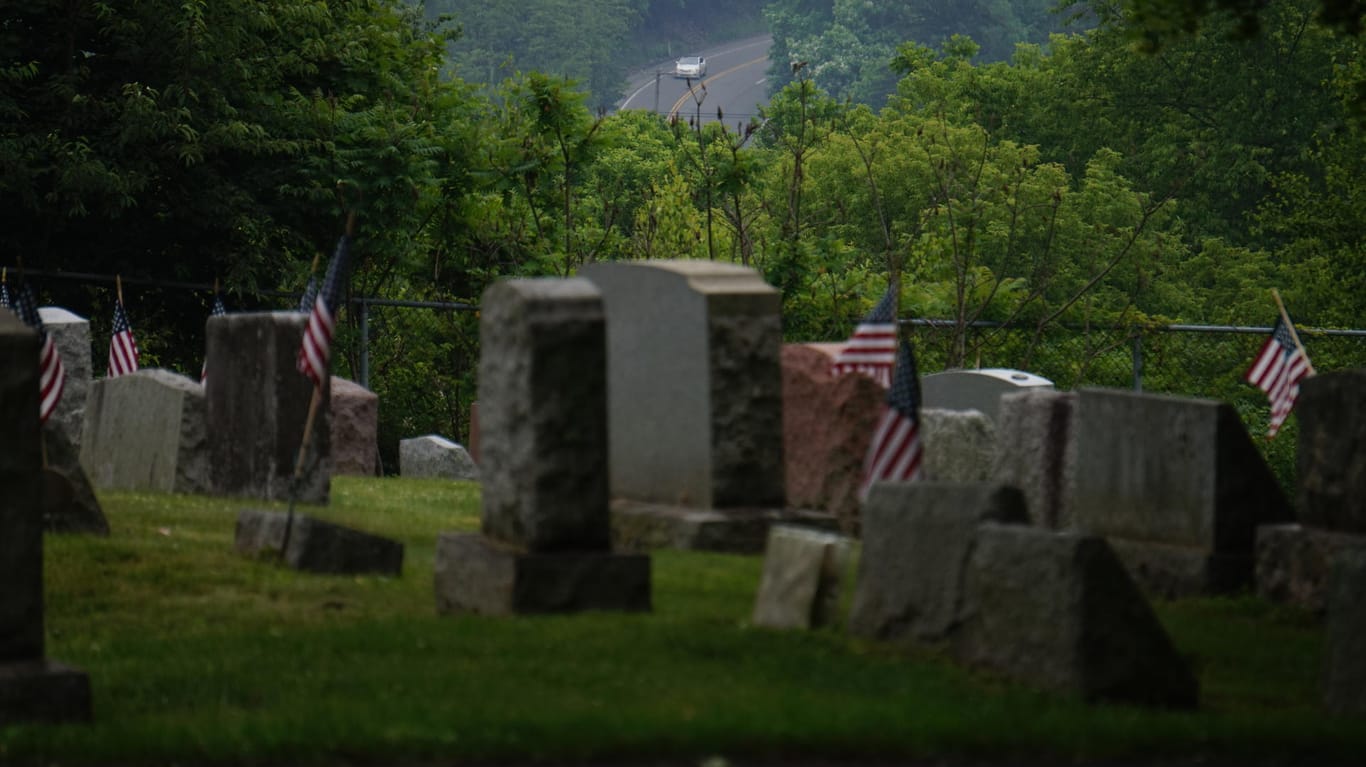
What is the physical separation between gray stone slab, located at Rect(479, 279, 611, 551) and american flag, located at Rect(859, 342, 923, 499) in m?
3.12

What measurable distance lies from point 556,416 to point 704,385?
129 inches

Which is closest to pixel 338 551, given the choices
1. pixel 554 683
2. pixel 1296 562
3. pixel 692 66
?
pixel 554 683

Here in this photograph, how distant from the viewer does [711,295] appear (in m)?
14.5

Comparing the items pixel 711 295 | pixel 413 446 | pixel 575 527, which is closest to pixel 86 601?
A: pixel 575 527

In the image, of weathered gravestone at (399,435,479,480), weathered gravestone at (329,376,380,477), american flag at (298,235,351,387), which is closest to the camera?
american flag at (298,235,351,387)

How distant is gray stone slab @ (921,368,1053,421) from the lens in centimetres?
2244

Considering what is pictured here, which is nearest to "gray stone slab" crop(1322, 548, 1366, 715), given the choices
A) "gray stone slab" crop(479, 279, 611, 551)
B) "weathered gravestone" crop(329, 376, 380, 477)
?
"gray stone slab" crop(479, 279, 611, 551)

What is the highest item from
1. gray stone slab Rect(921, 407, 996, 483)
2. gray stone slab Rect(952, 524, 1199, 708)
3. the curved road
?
the curved road

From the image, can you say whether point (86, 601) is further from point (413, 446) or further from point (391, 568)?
point (413, 446)

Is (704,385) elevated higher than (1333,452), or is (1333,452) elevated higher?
(704,385)

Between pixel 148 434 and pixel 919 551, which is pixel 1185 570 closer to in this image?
pixel 919 551

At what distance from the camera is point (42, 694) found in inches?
355

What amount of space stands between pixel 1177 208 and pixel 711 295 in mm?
48490

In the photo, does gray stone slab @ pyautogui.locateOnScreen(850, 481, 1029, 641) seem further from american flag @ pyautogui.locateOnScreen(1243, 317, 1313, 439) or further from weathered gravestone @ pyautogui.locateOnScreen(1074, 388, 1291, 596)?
american flag @ pyautogui.locateOnScreen(1243, 317, 1313, 439)
